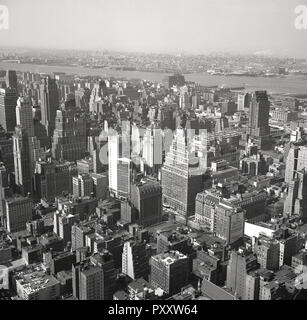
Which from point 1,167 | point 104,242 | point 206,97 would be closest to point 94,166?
point 1,167

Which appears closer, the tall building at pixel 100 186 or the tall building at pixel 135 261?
the tall building at pixel 135 261

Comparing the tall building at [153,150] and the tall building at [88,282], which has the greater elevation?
the tall building at [153,150]

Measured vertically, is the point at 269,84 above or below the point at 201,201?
above

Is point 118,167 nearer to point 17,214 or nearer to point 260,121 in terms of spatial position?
point 17,214

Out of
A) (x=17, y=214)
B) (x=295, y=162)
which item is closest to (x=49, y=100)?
(x=17, y=214)

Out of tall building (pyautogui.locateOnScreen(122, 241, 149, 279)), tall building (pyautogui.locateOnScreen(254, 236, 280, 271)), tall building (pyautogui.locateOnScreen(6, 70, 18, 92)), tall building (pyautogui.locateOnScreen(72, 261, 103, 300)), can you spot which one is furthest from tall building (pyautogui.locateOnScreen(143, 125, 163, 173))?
tall building (pyautogui.locateOnScreen(72, 261, 103, 300))

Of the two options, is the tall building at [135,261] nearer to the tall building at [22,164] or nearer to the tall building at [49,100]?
the tall building at [22,164]

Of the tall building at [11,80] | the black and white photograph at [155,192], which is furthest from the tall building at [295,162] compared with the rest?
the tall building at [11,80]

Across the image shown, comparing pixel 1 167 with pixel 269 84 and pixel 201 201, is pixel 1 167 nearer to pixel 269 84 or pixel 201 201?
pixel 201 201
